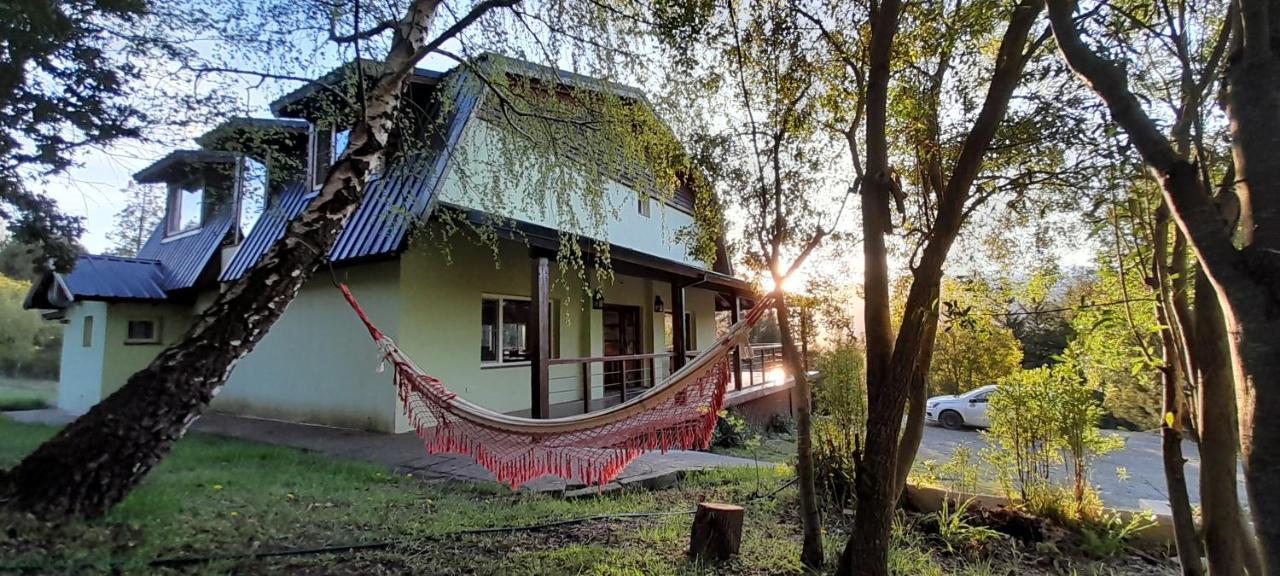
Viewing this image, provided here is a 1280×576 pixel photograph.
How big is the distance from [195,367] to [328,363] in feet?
13.1

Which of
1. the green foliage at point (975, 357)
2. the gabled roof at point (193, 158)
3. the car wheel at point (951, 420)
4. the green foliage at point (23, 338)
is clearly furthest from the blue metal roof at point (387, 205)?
the car wheel at point (951, 420)

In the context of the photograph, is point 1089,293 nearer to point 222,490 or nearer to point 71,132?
point 222,490

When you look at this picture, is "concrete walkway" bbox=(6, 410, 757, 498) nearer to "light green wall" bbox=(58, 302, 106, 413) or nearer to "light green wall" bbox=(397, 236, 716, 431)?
"light green wall" bbox=(397, 236, 716, 431)

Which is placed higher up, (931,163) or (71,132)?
(71,132)

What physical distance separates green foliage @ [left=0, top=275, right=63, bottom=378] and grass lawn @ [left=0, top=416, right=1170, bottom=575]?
1295 centimetres

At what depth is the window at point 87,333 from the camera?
8.08 meters

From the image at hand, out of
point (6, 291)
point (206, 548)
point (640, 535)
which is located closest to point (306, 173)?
point (206, 548)

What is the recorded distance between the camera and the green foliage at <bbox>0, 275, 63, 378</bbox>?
1233 cm

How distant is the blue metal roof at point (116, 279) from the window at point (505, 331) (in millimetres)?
5203

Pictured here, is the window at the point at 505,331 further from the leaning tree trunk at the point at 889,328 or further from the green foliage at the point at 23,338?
the green foliage at the point at 23,338

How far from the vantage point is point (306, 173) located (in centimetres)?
649

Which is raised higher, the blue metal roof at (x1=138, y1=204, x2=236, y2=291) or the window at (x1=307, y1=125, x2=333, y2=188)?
the window at (x1=307, y1=125, x2=333, y2=188)

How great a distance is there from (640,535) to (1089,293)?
2554mm

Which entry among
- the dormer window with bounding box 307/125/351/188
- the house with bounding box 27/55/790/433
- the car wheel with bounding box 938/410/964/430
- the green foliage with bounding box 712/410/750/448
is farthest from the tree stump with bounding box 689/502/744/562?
the car wheel with bounding box 938/410/964/430
